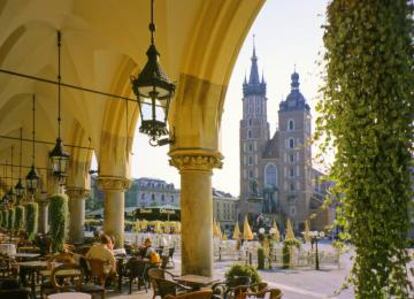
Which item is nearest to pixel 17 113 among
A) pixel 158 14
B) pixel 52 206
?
pixel 52 206

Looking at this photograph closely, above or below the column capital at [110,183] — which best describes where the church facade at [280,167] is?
above

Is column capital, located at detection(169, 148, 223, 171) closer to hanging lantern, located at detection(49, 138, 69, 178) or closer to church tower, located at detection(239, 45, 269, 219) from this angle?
hanging lantern, located at detection(49, 138, 69, 178)

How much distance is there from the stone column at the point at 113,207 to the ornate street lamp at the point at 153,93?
744 cm

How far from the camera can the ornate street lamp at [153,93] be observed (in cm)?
461

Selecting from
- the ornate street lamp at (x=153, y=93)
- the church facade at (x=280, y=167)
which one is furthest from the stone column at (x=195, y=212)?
the church facade at (x=280, y=167)

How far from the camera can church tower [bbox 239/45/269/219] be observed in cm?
7756

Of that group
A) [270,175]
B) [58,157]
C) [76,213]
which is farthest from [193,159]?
[270,175]

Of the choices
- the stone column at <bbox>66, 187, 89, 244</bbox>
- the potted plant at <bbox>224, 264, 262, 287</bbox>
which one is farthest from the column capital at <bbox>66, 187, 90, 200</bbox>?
the potted plant at <bbox>224, 264, 262, 287</bbox>

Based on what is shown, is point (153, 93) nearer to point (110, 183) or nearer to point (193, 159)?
point (193, 159)

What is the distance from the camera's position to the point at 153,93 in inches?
182

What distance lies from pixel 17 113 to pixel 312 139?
58.3 feet

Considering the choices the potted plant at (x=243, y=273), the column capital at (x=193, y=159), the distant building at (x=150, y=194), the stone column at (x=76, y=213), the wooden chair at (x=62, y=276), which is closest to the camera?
the wooden chair at (x=62, y=276)

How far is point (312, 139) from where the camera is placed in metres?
3.24

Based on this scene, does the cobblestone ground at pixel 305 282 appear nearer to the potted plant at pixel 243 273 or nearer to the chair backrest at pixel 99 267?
the chair backrest at pixel 99 267
